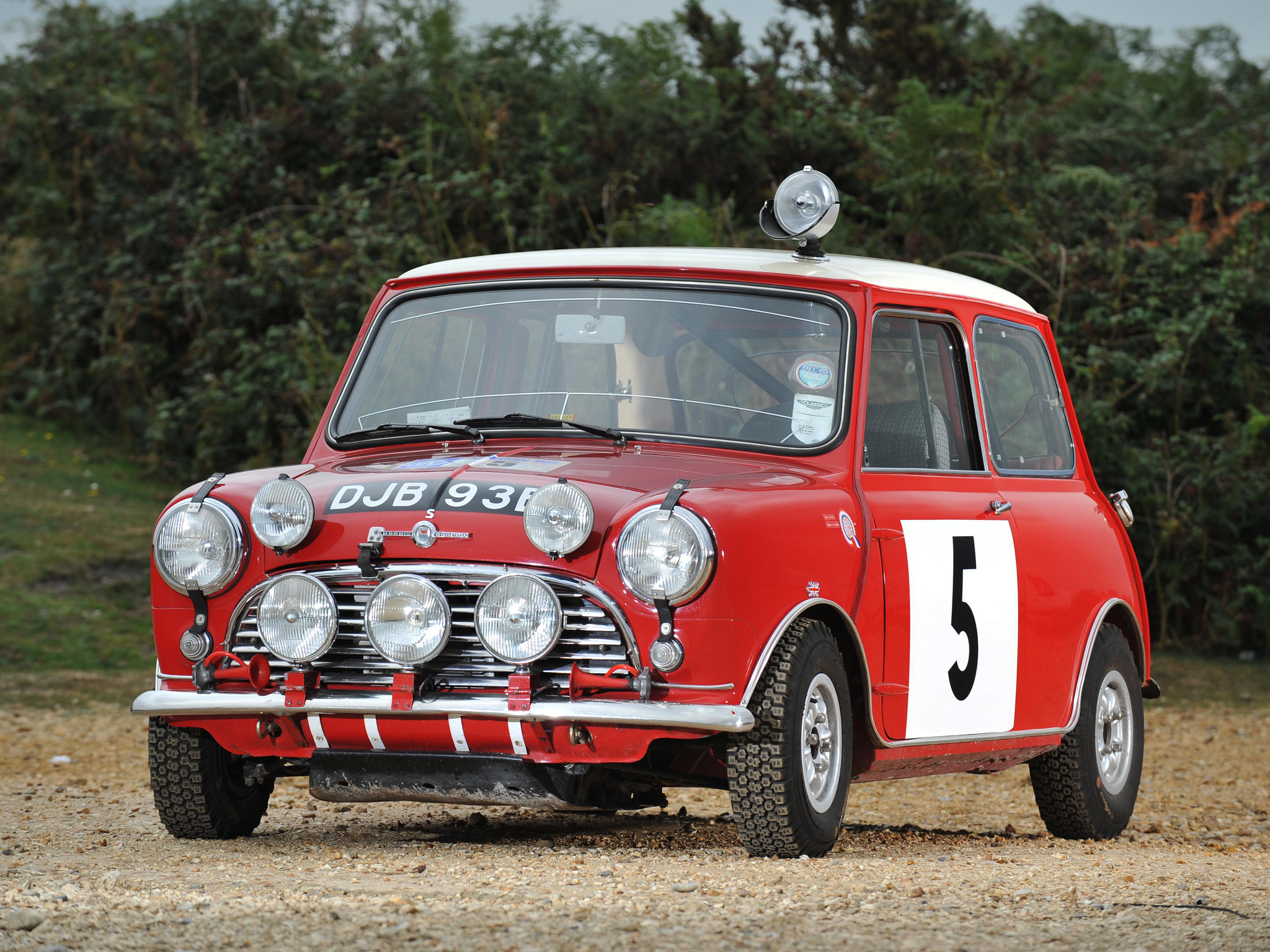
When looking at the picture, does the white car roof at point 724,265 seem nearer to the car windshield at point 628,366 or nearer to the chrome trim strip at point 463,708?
the car windshield at point 628,366

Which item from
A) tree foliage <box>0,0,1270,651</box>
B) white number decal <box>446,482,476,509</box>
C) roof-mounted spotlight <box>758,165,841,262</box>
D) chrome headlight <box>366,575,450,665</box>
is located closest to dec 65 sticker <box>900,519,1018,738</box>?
roof-mounted spotlight <box>758,165,841,262</box>

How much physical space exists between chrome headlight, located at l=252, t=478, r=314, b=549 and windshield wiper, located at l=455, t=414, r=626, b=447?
818mm

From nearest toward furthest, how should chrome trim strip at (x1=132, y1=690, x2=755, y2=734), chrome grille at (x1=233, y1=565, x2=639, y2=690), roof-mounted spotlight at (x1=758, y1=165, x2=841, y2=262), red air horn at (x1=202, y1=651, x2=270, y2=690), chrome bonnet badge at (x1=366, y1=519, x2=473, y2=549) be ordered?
chrome trim strip at (x1=132, y1=690, x2=755, y2=734) → chrome grille at (x1=233, y1=565, x2=639, y2=690) → chrome bonnet badge at (x1=366, y1=519, x2=473, y2=549) → red air horn at (x1=202, y1=651, x2=270, y2=690) → roof-mounted spotlight at (x1=758, y1=165, x2=841, y2=262)

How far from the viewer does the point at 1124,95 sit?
1905cm

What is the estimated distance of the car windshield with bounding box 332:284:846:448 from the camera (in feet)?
17.8

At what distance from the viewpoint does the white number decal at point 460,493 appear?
15.4 feet

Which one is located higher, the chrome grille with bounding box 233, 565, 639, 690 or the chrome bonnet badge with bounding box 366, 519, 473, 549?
the chrome bonnet badge with bounding box 366, 519, 473, 549

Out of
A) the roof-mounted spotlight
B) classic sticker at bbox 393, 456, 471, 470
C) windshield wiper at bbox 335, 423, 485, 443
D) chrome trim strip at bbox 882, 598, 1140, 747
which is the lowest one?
chrome trim strip at bbox 882, 598, 1140, 747

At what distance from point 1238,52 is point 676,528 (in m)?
18.2

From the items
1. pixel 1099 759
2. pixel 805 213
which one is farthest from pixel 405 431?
pixel 1099 759

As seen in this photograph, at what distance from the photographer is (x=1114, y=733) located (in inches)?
273

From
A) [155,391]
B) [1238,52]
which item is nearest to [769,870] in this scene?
[155,391]

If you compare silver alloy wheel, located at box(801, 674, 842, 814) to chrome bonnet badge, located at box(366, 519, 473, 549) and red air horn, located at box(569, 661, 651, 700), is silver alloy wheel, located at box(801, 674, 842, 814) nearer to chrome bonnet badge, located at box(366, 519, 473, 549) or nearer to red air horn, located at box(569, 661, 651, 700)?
red air horn, located at box(569, 661, 651, 700)

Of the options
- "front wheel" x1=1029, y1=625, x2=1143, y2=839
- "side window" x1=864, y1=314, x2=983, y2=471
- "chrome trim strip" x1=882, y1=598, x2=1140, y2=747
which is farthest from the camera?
"front wheel" x1=1029, y1=625, x2=1143, y2=839
